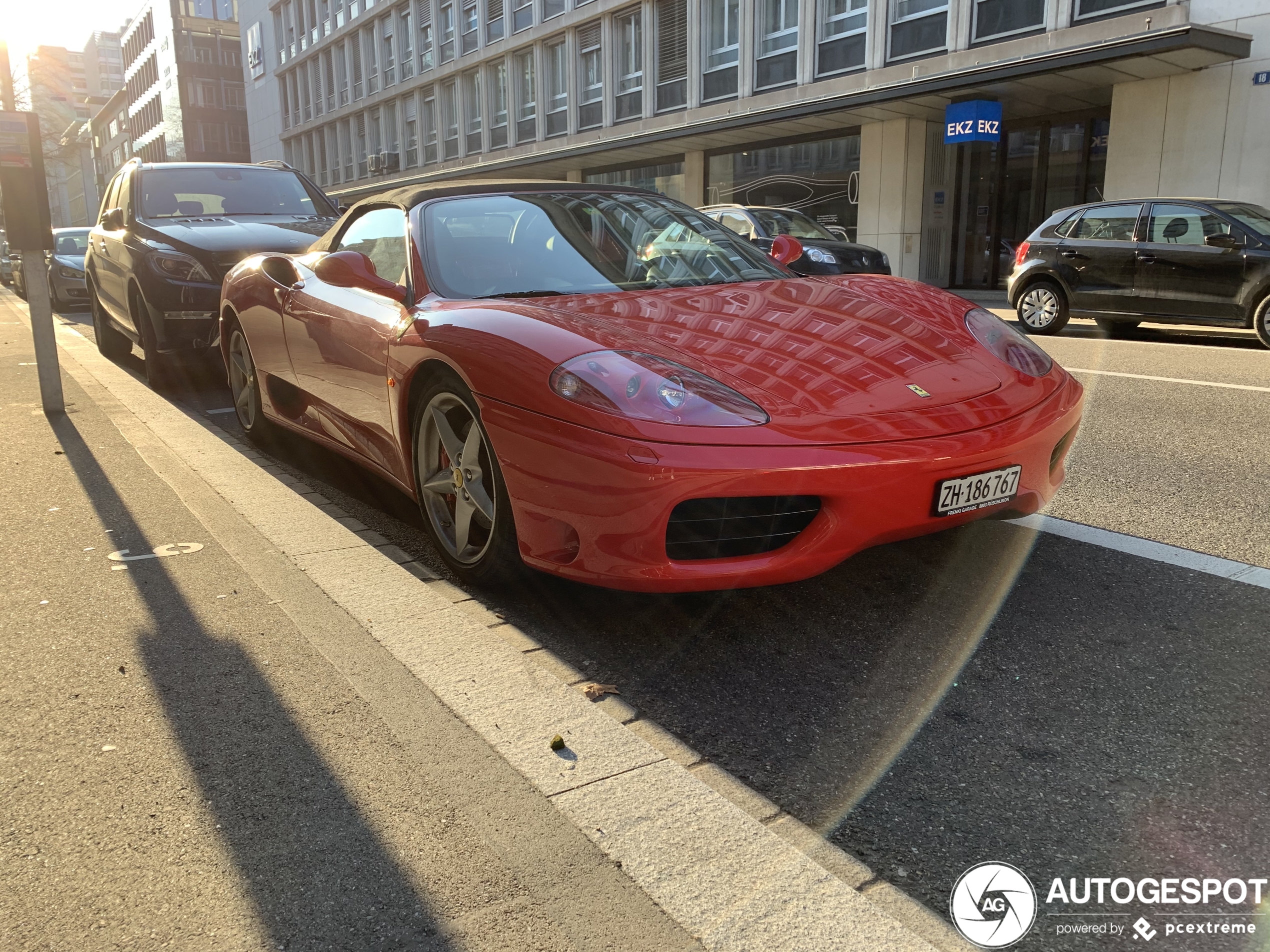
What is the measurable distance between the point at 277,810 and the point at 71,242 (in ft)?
67.2

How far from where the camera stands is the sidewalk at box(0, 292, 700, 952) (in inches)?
74.3

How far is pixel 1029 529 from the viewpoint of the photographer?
13.5 ft

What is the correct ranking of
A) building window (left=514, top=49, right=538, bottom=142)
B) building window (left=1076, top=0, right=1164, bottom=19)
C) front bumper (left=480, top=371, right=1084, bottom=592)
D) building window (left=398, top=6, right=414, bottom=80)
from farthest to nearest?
building window (left=398, top=6, right=414, bottom=80) → building window (left=514, top=49, right=538, bottom=142) → building window (left=1076, top=0, right=1164, bottom=19) → front bumper (left=480, top=371, right=1084, bottom=592)

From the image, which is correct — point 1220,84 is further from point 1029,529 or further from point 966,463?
point 966,463

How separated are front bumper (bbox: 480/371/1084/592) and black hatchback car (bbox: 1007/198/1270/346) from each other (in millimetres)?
9428

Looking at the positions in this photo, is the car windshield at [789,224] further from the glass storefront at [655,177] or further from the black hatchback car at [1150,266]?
the glass storefront at [655,177]

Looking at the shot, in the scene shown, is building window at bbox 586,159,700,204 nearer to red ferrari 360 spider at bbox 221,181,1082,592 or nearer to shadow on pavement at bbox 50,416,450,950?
red ferrari 360 spider at bbox 221,181,1082,592

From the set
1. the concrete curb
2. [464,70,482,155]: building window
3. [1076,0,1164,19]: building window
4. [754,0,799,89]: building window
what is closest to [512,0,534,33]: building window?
[464,70,482,155]: building window

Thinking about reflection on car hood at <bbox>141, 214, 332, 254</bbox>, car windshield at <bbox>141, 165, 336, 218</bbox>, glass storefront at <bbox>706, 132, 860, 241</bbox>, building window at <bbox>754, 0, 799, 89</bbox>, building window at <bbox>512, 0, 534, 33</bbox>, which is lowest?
reflection on car hood at <bbox>141, 214, 332, 254</bbox>

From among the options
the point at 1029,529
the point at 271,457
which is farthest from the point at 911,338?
the point at 271,457

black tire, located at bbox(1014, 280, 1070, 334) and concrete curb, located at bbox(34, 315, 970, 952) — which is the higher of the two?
black tire, located at bbox(1014, 280, 1070, 334)

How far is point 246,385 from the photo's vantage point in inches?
241

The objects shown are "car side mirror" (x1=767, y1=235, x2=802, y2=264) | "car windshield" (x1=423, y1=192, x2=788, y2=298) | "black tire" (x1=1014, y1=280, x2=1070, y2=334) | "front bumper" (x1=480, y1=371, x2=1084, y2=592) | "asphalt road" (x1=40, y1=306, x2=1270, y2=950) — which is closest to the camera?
"asphalt road" (x1=40, y1=306, x2=1270, y2=950)

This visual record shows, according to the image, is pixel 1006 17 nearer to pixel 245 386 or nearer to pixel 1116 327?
pixel 1116 327
